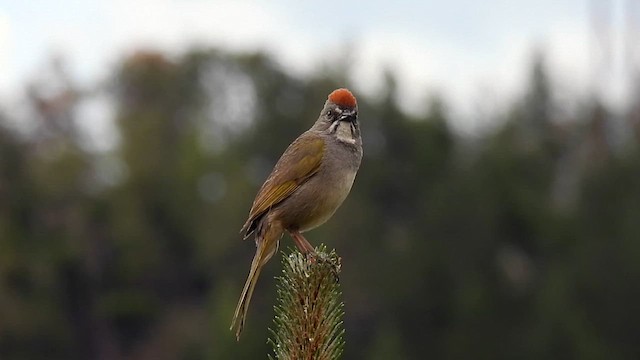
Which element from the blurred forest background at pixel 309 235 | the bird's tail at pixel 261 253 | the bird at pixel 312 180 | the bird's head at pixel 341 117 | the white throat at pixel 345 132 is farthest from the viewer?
the blurred forest background at pixel 309 235

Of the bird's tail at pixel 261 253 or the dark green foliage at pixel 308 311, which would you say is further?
the bird's tail at pixel 261 253

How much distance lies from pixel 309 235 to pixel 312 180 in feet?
124

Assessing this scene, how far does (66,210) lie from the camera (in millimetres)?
61250

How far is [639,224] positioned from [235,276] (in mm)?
16228

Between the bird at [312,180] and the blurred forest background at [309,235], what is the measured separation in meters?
35.3

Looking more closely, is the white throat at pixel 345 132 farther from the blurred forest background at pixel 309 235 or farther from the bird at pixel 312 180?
the blurred forest background at pixel 309 235

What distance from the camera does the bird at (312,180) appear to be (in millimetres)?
8125

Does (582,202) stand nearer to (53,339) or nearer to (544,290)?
(544,290)

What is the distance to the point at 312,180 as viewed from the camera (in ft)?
27.2

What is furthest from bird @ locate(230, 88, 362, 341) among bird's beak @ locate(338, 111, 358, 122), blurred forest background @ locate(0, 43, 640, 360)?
blurred forest background @ locate(0, 43, 640, 360)

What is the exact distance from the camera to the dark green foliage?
17.8 ft

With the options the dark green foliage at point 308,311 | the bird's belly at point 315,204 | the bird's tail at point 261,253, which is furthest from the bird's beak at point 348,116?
the dark green foliage at point 308,311

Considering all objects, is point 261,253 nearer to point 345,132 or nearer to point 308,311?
point 345,132

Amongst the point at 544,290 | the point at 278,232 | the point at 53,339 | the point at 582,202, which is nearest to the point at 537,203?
the point at 582,202
